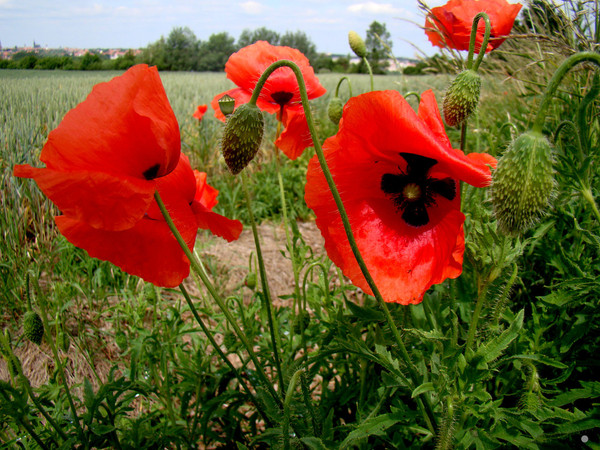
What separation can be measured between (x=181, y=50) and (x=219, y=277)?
3306cm

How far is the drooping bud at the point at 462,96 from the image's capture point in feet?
3.57

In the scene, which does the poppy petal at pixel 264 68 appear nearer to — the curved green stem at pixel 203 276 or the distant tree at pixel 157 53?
the curved green stem at pixel 203 276

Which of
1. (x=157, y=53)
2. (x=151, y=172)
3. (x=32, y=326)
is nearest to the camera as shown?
(x=151, y=172)

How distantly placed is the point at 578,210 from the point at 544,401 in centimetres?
100

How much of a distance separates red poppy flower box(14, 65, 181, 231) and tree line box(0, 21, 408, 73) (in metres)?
2.13

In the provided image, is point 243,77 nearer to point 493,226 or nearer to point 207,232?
point 493,226

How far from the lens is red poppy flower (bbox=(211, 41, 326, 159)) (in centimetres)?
144

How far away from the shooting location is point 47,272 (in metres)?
2.66

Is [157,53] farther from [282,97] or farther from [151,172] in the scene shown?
[151,172]

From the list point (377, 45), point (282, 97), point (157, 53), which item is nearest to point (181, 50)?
point (157, 53)

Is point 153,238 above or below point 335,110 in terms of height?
below

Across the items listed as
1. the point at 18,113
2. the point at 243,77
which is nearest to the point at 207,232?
the point at 18,113

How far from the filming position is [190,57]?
30.6 metres

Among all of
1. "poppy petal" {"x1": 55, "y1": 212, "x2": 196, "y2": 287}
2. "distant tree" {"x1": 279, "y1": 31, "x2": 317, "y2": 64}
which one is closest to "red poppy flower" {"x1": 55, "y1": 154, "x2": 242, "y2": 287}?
"poppy petal" {"x1": 55, "y1": 212, "x2": 196, "y2": 287}
